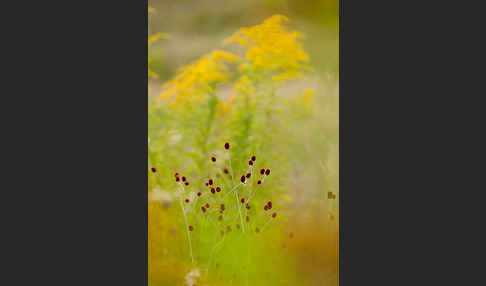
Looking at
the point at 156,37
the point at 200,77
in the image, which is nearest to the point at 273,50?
the point at 200,77

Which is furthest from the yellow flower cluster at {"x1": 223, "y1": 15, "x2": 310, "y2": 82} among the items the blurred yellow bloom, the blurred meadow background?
the blurred yellow bloom

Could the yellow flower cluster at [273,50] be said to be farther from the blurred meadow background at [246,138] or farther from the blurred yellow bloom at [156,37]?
the blurred yellow bloom at [156,37]

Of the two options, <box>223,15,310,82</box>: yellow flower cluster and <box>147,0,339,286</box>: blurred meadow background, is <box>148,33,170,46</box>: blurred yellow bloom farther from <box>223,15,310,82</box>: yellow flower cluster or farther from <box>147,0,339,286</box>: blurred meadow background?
<box>223,15,310,82</box>: yellow flower cluster

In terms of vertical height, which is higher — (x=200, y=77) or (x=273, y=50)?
(x=273, y=50)

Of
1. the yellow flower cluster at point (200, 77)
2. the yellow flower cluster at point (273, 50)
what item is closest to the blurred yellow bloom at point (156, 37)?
the yellow flower cluster at point (200, 77)

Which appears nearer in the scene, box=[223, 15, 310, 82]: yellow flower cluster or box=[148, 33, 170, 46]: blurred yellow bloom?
box=[223, 15, 310, 82]: yellow flower cluster

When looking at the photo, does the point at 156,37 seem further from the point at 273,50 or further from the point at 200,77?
the point at 273,50

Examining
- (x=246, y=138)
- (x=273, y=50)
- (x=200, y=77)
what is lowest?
(x=246, y=138)
